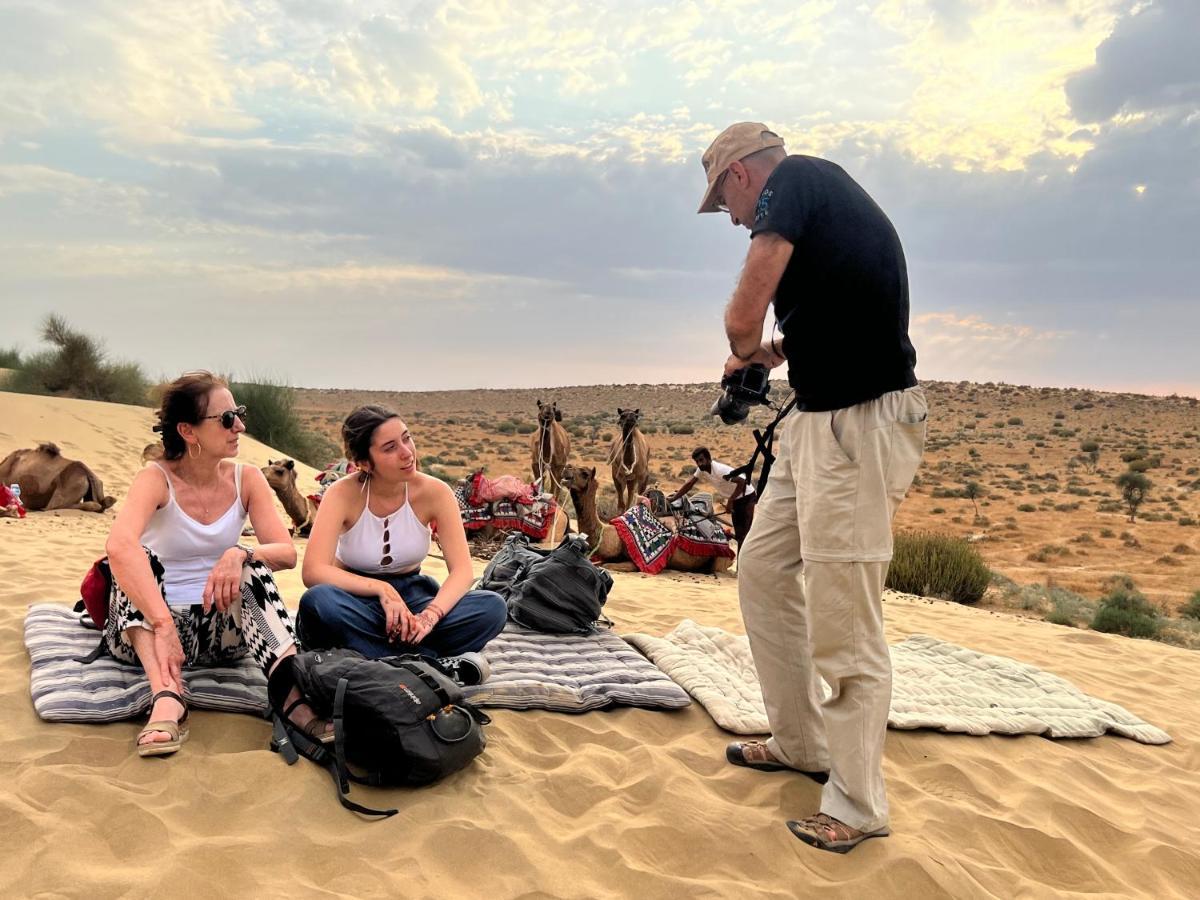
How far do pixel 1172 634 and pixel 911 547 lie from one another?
10.2ft

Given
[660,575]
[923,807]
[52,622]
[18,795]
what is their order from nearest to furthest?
[18,795] → [923,807] → [52,622] → [660,575]

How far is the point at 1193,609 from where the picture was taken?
12344mm

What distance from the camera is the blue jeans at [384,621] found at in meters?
4.09

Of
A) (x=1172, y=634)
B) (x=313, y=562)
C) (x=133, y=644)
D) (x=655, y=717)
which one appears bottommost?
(x=1172, y=634)

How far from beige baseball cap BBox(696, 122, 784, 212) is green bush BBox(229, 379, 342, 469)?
74.7ft

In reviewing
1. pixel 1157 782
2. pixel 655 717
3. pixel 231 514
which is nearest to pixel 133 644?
pixel 231 514

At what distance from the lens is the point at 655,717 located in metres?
4.62

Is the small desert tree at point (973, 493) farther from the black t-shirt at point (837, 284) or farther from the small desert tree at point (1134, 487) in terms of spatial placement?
the black t-shirt at point (837, 284)

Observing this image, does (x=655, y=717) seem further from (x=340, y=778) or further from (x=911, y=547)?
(x=911, y=547)

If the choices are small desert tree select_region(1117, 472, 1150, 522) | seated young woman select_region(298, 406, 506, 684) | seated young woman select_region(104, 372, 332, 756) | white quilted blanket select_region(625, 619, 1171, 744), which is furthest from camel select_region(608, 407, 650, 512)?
small desert tree select_region(1117, 472, 1150, 522)

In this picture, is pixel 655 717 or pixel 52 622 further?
pixel 52 622

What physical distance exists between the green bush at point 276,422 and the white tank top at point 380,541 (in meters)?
21.4

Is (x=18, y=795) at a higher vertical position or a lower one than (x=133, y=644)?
lower

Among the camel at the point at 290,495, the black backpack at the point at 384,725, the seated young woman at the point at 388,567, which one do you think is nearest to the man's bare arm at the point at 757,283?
the seated young woman at the point at 388,567
